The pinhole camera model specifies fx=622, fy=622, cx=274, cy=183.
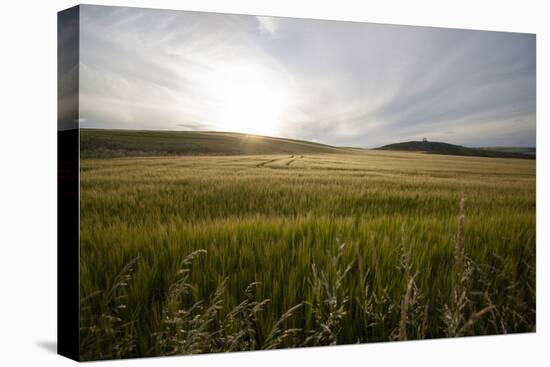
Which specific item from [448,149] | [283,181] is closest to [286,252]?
[283,181]

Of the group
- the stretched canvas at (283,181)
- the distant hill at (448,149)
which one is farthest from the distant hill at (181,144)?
the distant hill at (448,149)

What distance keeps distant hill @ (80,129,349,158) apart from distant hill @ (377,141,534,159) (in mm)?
734

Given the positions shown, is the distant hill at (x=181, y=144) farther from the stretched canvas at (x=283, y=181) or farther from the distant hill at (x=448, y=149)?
the distant hill at (x=448, y=149)

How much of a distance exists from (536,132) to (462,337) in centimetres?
236

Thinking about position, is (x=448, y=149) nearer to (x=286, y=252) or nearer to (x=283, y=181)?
(x=283, y=181)

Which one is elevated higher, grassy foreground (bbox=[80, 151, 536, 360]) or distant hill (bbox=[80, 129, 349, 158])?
distant hill (bbox=[80, 129, 349, 158])

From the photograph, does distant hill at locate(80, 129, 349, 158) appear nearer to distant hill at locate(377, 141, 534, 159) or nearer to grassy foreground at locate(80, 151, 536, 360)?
grassy foreground at locate(80, 151, 536, 360)

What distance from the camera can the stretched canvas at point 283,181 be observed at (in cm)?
494

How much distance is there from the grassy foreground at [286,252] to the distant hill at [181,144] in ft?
0.28

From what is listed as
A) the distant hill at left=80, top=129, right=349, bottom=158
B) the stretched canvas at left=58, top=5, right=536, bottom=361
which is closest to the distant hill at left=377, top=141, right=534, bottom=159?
the stretched canvas at left=58, top=5, right=536, bottom=361

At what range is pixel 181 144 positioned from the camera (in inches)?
214

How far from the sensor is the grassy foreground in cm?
489

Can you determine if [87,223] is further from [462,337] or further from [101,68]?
[462,337]

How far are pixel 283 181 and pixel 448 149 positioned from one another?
5.99 ft
